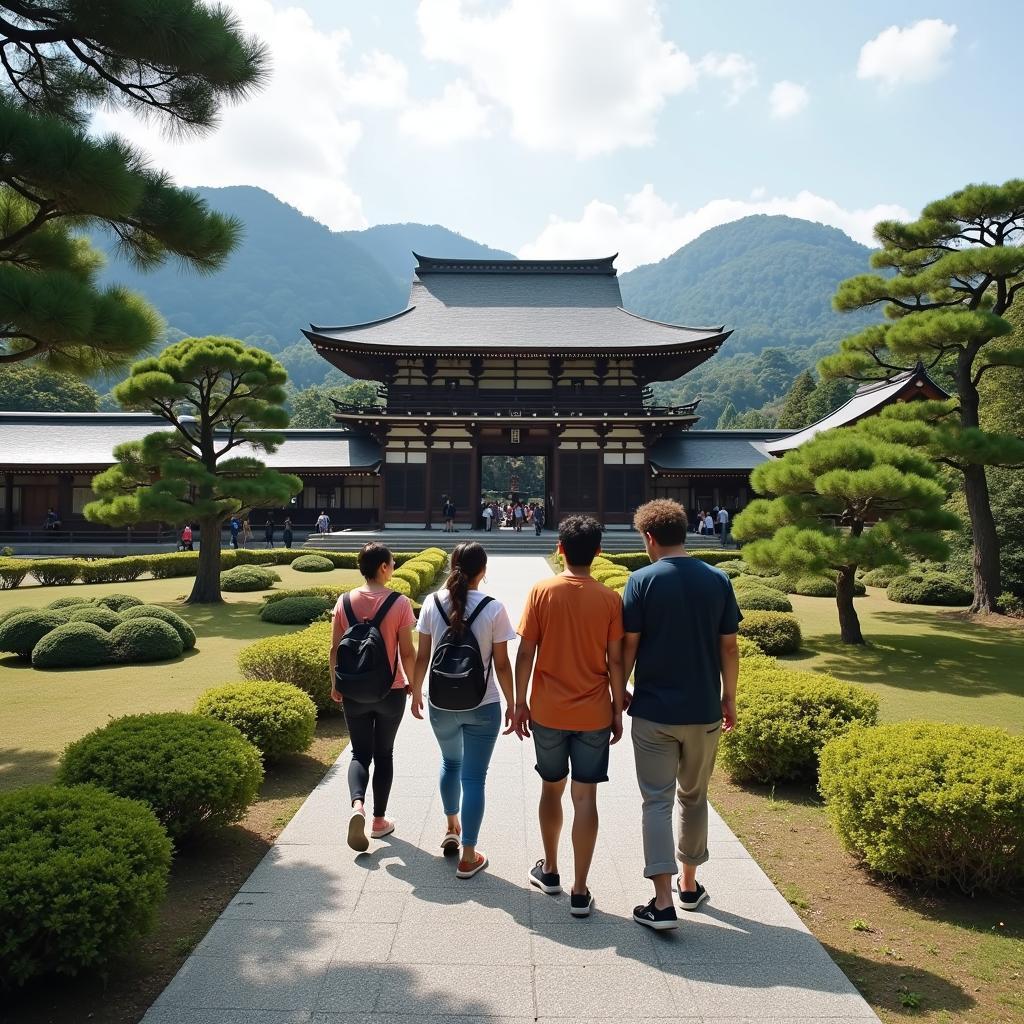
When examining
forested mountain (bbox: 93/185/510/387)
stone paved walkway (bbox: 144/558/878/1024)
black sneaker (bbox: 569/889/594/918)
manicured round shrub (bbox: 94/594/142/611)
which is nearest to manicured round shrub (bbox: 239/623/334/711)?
stone paved walkway (bbox: 144/558/878/1024)

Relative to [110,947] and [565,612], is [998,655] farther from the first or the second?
[110,947]

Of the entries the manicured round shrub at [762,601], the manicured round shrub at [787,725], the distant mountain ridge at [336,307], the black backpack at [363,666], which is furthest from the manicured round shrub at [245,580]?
the distant mountain ridge at [336,307]

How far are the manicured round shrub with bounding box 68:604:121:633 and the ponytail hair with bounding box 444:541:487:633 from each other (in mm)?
9035

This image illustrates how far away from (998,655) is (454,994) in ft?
37.1

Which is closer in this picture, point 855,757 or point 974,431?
point 855,757

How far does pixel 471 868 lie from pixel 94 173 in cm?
570

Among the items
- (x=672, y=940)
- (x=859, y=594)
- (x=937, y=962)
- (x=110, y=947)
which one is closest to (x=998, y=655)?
(x=859, y=594)

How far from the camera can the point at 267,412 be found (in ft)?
56.6

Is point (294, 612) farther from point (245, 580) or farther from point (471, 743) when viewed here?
point (471, 743)

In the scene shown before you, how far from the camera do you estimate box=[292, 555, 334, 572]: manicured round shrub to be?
71.6 feet

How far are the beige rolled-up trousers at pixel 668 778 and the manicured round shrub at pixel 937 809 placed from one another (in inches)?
43.9

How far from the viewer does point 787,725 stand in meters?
5.56

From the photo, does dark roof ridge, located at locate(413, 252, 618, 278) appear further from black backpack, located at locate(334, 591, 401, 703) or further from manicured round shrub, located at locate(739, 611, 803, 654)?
black backpack, located at locate(334, 591, 401, 703)

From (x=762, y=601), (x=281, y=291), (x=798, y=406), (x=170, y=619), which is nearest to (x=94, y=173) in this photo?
(x=170, y=619)
